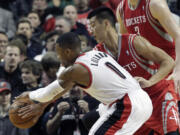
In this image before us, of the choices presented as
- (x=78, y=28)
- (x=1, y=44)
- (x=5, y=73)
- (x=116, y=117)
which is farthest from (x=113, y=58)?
(x=78, y=28)

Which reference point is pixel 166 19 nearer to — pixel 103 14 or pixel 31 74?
pixel 103 14

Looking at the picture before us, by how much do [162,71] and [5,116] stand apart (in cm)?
261

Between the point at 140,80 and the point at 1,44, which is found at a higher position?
the point at 1,44

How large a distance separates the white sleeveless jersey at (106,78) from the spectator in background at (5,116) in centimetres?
204

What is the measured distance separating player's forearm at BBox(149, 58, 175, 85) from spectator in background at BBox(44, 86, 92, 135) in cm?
158

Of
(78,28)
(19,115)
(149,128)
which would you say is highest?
(78,28)

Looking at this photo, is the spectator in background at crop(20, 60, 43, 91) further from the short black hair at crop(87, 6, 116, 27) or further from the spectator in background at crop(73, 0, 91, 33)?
the spectator in background at crop(73, 0, 91, 33)

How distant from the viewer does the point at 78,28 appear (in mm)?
8430

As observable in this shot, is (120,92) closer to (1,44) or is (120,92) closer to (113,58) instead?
(113,58)

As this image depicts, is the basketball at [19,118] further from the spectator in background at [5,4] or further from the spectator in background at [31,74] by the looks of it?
the spectator in background at [5,4]

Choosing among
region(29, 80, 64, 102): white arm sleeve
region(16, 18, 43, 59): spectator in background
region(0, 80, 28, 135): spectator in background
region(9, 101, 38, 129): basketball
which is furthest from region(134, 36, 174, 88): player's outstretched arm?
region(16, 18, 43, 59): spectator in background

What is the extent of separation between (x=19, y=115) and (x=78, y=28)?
14.9ft

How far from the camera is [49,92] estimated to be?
391 centimetres

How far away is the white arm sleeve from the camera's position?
3871 mm
